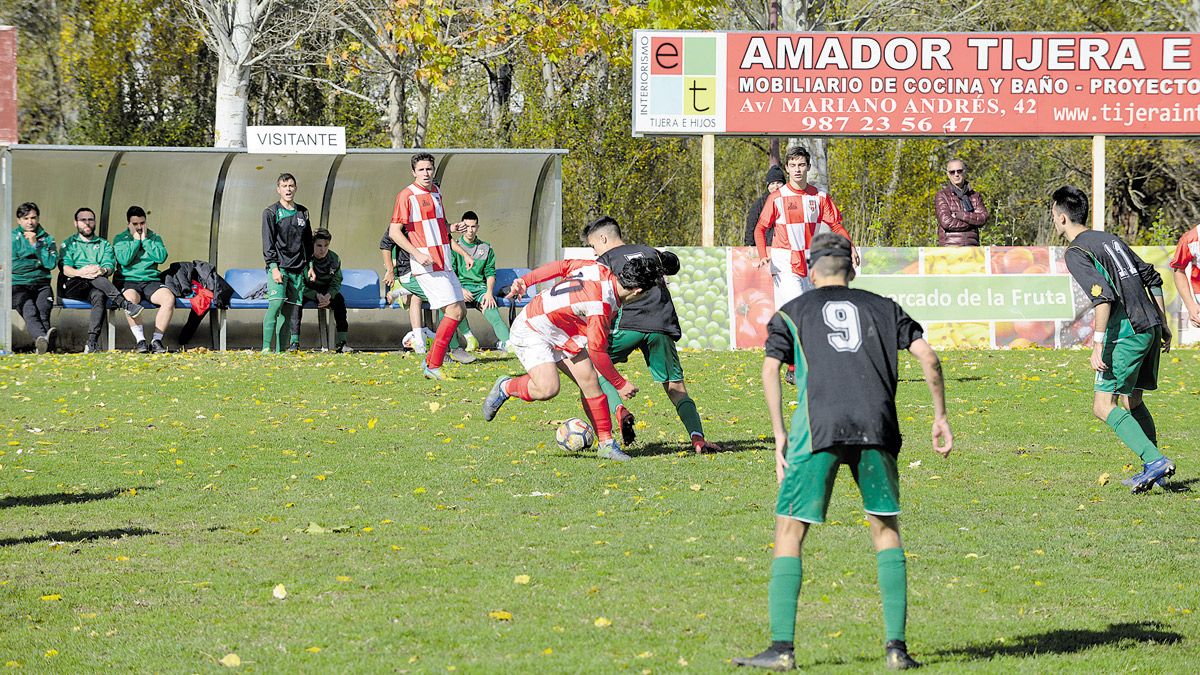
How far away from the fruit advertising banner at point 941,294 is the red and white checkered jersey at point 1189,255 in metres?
8.38

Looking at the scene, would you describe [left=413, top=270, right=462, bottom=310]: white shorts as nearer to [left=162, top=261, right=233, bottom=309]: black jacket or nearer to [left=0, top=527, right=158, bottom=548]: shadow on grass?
[left=162, top=261, right=233, bottom=309]: black jacket

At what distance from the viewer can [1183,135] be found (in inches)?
826

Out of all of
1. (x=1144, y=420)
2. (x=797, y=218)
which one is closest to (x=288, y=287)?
(x=797, y=218)

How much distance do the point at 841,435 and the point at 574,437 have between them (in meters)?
5.10

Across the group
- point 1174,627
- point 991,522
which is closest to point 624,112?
point 991,522

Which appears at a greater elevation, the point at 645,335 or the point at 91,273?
the point at 91,273

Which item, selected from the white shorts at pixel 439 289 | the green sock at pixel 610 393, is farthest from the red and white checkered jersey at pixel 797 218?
the green sock at pixel 610 393

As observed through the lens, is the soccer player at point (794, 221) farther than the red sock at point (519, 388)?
Yes

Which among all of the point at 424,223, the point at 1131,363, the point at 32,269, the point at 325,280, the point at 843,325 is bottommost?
the point at 1131,363

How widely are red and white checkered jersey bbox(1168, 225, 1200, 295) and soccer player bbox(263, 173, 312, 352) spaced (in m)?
10.1

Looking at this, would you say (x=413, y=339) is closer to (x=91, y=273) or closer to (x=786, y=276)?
(x=91, y=273)

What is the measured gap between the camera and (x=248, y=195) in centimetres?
2189

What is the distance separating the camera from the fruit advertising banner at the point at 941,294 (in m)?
19.2

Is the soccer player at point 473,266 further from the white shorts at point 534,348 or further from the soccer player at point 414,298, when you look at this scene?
the white shorts at point 534,348
